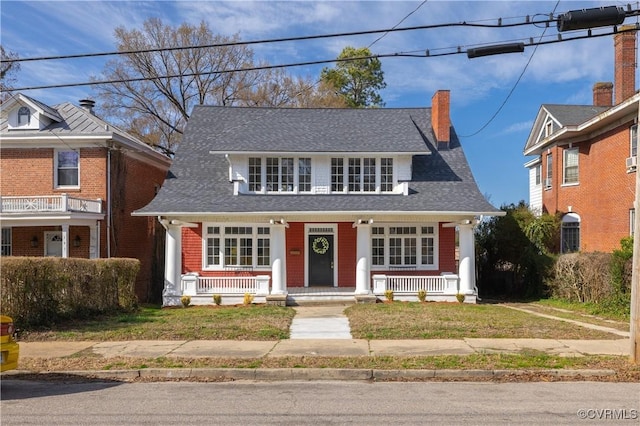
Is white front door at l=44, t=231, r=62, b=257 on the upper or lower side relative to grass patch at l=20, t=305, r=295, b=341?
upper

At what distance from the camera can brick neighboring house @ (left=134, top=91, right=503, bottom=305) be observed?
749 inches

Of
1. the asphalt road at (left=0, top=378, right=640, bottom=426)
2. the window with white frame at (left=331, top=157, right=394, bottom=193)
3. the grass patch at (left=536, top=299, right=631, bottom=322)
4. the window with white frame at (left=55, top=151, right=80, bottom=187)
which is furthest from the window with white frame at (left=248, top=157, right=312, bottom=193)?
the asphalt road at (left=0, top=378, right=640, bottom=426)

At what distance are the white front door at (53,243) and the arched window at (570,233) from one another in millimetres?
22239

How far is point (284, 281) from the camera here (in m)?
18.8

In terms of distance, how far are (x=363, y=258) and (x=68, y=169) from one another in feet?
40.8

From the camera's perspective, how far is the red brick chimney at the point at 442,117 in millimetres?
22781

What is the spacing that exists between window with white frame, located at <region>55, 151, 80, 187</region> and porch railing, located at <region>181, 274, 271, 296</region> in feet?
22.4

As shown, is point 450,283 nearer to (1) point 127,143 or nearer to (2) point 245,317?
(2) point 245,317

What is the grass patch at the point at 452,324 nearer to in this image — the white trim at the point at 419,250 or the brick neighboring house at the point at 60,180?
the white trim at the point at 419,250

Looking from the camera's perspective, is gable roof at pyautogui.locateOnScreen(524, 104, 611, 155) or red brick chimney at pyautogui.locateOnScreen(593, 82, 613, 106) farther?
red brick chimney at pyautogui.locateOnScreen(593, 82, 613, 106)

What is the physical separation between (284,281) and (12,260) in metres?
8.81

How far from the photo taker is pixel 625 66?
23344 mm

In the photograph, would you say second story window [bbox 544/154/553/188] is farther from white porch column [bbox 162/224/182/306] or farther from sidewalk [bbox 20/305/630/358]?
white porch column [bbox 162/224/182/306]

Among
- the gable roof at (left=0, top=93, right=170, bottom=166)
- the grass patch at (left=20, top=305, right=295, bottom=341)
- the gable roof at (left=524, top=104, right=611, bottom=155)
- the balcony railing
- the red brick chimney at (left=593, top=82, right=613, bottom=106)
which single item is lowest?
the grass patch at (left=20, top=305, right=295, bottom=341)
